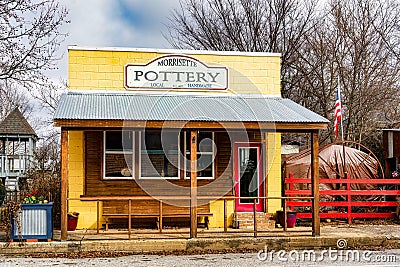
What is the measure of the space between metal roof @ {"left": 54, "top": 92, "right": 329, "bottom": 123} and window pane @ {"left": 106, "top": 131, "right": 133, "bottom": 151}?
3.47ft

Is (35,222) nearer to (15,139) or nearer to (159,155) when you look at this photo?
(159,155)

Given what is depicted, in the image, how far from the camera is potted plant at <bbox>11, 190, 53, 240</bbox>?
547 inches

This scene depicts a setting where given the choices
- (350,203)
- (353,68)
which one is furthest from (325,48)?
(350,203)

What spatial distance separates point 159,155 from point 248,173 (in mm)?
2689

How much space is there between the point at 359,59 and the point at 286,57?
3936 mm

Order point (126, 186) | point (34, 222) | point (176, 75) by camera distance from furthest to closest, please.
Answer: point (176, 75) < point (126, 186) < point (34, 222)

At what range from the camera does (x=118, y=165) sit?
1672 cm

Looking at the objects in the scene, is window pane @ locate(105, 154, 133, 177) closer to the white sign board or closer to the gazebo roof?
the white sign board

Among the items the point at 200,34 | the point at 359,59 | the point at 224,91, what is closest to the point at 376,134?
the point at 359,59

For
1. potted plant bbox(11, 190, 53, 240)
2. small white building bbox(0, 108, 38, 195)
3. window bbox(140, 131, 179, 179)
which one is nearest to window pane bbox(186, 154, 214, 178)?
window bbox(140, 131, 179, 179)

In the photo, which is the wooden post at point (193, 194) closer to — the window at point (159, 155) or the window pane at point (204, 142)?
the window at point (159, 155)

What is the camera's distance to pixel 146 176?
16797 millimetres

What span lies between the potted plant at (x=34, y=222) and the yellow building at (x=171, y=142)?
2010 millimetres

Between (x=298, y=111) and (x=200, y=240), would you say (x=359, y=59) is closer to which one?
(x=298, y=111)
